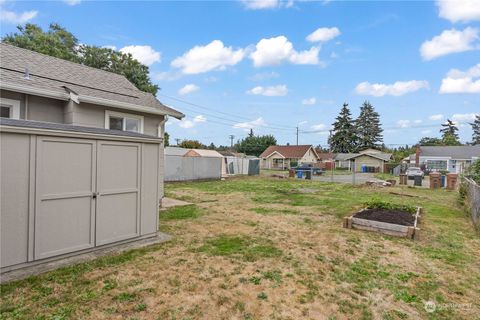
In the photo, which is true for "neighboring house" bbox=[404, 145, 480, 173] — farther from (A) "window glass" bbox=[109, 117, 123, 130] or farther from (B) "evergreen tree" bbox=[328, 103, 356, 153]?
(A) "window glass" bbox=[109, 117, 123, 130]

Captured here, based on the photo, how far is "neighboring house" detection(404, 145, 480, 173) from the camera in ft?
116

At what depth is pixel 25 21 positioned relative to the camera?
20141mm

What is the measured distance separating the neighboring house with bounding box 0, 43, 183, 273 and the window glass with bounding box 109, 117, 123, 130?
0.51 metres

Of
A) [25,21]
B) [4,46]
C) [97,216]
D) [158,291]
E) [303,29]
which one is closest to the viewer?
[158,291]

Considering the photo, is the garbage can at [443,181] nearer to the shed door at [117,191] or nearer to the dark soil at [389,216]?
the dark soil at [389,216]

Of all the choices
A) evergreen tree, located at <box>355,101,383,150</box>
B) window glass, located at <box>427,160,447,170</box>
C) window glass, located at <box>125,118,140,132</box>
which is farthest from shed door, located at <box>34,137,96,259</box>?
evergreen tree, located at <box>355,101,383,150</box>

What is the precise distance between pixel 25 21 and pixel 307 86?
2298cm

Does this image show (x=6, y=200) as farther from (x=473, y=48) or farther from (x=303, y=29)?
(x=473, y=48)

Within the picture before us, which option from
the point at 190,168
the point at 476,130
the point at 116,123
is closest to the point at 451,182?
the point at 190,168

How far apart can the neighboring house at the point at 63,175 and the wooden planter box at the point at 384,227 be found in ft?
15.2

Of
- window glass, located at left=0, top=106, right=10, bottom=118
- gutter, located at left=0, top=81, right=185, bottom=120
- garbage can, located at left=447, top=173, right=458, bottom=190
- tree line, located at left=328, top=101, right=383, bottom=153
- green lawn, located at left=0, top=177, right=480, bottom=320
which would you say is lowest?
green lawn, located at left=0, top=177, right=480, bottom=320

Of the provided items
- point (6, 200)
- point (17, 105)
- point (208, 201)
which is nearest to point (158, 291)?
point (6, 200)

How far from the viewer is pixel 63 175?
12.5ft

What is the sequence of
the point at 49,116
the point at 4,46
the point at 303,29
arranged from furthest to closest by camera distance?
the point at 303,29 → the point at 4,46 → the point at 49,116
